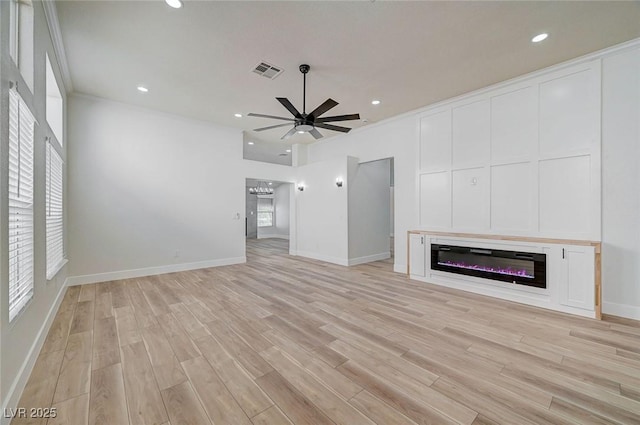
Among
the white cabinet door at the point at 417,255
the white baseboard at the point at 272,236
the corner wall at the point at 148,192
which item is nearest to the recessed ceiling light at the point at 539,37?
the white cabinet door at the point at 417,255

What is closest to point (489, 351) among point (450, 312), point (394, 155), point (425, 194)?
point (450, 312)

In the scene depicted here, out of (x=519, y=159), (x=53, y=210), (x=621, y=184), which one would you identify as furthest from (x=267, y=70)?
(x=621, y=184)

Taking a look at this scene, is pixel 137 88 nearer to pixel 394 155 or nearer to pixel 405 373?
pixel 394 155

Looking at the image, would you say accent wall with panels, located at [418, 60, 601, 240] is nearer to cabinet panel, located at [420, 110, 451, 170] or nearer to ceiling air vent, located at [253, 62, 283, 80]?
cabinet panel, located at [420, 110, 451, 170]

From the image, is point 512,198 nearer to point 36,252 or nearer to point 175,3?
point 175,3

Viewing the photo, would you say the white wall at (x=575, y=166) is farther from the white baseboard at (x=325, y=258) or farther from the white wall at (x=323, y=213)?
the white baseboard at (x=325, y=258)

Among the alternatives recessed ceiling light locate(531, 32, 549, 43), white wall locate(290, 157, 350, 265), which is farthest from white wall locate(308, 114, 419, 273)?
recessed ceiling light locate(531, 32, 549, 43)

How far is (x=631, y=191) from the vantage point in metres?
3.23

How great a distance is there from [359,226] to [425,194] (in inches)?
75.4

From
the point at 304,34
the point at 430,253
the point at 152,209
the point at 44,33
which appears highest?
the point at 304,34

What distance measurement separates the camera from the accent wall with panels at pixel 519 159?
3.54 m

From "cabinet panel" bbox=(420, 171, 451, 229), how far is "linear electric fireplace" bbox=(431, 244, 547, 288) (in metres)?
0.56

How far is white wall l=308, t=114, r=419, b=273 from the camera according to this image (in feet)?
18.1

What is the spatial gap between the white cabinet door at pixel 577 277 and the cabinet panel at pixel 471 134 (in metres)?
1.88
